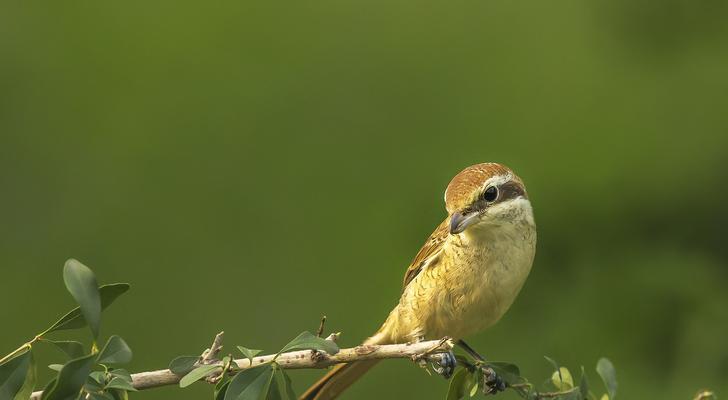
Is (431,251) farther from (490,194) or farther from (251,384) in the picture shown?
(251,384)

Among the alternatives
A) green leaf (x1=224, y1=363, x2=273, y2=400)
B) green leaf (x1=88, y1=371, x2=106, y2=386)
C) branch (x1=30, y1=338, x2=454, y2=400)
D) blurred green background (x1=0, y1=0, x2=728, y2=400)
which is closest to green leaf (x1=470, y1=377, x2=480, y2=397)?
branch (x1=30, y1=338, x2=454, y2=400)

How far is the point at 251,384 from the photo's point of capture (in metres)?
1.79

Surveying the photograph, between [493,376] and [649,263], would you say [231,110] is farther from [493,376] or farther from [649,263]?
[493,376]

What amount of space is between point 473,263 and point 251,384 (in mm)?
1357

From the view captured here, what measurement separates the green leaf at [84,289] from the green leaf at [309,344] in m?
0.36

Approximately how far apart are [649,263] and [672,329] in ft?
1.45

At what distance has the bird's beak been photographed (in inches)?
112

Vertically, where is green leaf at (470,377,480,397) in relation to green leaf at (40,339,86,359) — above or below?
below

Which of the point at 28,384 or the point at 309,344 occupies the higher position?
the point at 28,384

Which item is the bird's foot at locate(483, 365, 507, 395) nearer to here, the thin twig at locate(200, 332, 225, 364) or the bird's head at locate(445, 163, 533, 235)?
the bird's head at locate(445, 163, 533, 235)

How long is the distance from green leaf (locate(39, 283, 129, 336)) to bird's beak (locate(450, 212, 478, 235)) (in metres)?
1.32

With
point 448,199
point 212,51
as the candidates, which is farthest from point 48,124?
point 448,199

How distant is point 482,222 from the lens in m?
2.97

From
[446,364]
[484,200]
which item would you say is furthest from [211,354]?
[484,200]
